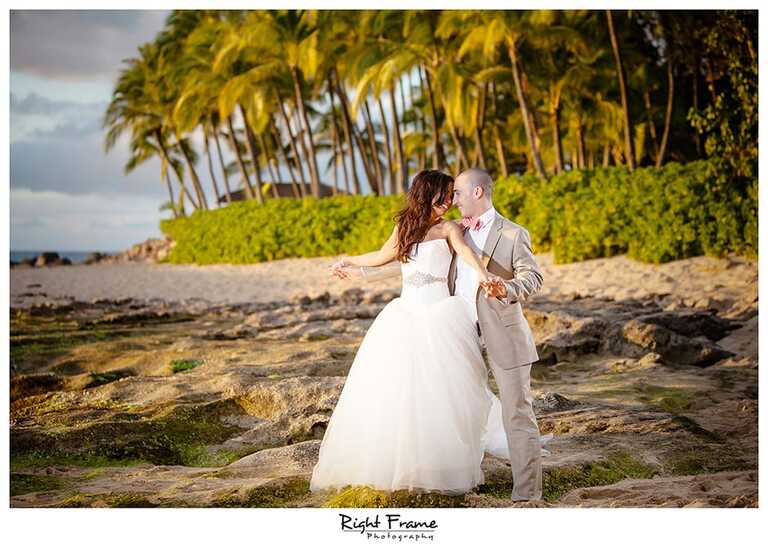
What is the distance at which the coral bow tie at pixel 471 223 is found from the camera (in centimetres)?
391

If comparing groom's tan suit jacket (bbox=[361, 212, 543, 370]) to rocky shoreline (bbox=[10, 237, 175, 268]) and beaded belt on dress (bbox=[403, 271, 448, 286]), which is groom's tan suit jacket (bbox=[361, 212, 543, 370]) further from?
rocky shoreline (bbox=[10, 237, 175, 268])

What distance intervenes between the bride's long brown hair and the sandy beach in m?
3.41

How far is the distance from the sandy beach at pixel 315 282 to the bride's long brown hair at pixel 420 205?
3.41 meters

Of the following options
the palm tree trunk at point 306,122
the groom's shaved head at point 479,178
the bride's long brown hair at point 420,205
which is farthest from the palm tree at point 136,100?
the groom's shaved head at point 479,178

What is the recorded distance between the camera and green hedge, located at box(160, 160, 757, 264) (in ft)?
36.4

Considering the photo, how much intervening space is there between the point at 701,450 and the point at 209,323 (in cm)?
792

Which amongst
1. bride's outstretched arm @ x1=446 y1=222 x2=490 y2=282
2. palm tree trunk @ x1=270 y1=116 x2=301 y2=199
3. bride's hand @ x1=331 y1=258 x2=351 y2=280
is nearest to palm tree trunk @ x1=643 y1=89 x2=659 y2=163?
palm tree trunk @ x1=270 y1=116 x2=301 y2=199

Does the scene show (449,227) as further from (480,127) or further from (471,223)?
(480,127)

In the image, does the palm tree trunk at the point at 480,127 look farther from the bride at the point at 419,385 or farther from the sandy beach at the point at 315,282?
the bride at the point at 419,385

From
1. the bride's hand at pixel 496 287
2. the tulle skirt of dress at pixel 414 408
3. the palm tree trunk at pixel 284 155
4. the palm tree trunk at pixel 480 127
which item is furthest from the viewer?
the palm tree trunk at pixel 284 155

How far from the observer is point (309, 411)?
5.56 meters

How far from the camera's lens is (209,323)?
11.4 meters

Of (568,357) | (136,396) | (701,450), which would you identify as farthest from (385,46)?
(701,450)

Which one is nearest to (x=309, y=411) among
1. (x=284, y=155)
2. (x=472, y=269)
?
(x=472, y=269)
